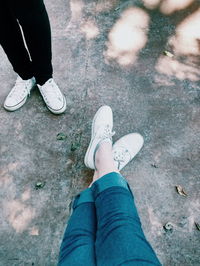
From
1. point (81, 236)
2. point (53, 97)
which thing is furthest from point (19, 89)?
point (81, 236)

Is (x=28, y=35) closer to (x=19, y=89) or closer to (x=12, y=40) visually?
(x=12, y=40)

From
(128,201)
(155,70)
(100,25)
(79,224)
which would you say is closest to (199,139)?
(155,70)

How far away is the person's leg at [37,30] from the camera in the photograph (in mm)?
1949

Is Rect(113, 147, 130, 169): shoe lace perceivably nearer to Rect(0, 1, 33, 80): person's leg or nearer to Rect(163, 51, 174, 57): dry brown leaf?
Rect(0, 1, 33, 80): person's leg

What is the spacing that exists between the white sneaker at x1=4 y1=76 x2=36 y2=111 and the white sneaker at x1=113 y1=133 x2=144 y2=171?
0.88 meters

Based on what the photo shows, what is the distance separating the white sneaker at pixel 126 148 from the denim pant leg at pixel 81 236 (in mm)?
612

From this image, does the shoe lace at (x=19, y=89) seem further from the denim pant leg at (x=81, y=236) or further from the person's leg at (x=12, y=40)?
the denim pant leg at (x=81, y=236)

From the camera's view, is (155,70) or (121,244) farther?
(155,70)

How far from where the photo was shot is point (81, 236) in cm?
150

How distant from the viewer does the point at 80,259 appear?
4.59 feet

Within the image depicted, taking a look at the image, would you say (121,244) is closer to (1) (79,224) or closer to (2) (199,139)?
(1) (79,224)

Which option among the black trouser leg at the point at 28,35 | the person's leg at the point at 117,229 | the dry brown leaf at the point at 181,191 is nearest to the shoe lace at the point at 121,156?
the dry brown leaf at the point at 181,191

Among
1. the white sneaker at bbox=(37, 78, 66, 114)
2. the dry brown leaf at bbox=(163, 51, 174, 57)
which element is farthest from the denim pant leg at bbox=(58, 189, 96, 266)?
the dry brown leaf at bbox=(163, 51, 174, 57)

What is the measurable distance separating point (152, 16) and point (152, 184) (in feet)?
6.02
